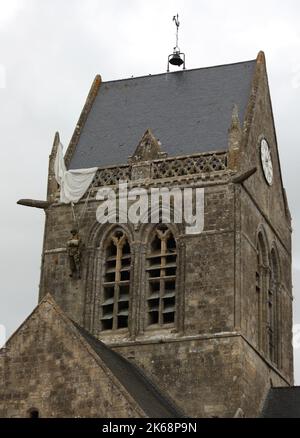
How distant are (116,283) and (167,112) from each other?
611cm

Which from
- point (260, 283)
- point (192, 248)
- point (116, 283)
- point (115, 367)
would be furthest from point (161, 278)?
point (115, 367)

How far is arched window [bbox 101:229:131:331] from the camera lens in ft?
130

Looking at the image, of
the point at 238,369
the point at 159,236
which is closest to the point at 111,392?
the point at 238,369

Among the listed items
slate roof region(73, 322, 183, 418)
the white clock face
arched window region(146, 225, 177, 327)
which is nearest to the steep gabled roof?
slate roof region(73, 322, 183, 418)

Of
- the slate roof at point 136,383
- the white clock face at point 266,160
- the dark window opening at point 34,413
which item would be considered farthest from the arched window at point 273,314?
the dark window opening at point 34,413

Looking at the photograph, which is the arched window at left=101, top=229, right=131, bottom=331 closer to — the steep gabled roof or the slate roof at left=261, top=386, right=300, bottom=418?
the steep gabled roof

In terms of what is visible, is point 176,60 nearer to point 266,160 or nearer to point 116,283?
point 266,160

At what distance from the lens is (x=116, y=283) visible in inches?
1580

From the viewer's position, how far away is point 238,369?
3719cm

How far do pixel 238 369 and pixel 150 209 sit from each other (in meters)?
5.79

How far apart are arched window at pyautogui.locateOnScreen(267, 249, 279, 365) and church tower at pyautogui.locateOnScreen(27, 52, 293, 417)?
4 centimetres

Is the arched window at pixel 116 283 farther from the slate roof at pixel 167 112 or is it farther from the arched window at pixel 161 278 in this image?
the slate roof at pixel 167 112

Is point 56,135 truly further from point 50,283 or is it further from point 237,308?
point 237,308
